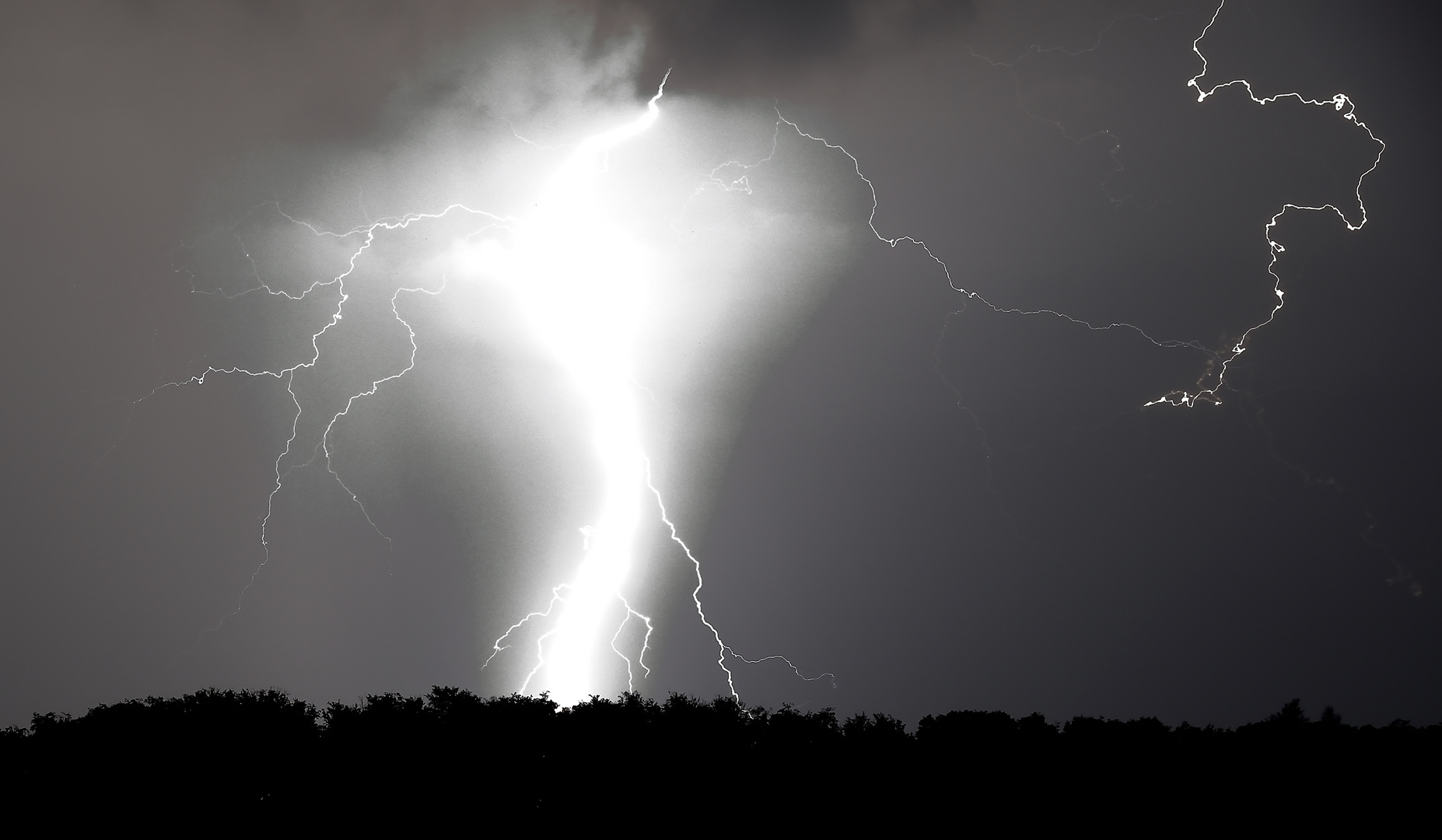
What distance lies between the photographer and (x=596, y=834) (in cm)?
1162

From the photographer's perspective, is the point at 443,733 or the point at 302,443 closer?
the point at 443,733

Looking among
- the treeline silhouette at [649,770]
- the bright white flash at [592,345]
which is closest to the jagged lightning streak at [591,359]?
the bright white flash at [592,345]

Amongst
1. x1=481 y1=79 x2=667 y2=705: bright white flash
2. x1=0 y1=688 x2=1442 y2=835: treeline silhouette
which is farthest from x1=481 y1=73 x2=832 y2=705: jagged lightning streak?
x1=0 y1=688 x2=1442 y2=835: treeline silhouette

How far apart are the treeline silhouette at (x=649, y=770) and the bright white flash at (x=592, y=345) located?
38.0 feet

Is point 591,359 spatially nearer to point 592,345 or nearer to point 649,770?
point 592,345

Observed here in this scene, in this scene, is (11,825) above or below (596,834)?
above

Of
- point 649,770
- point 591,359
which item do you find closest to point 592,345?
point 591,359

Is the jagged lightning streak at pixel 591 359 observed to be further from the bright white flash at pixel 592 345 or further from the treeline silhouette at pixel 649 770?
the treeline silhouette at pixel 649 770

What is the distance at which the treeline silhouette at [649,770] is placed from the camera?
1156 centimetres

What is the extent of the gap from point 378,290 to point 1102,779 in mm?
23413

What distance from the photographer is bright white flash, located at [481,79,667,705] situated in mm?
25141

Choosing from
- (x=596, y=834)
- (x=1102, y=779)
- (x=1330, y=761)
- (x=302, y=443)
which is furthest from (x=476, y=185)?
(x=1330, y=761)

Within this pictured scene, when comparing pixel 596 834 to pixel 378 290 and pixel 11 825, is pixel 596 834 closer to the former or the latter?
pixel 11 825

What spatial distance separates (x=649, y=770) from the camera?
12406 millimetres
